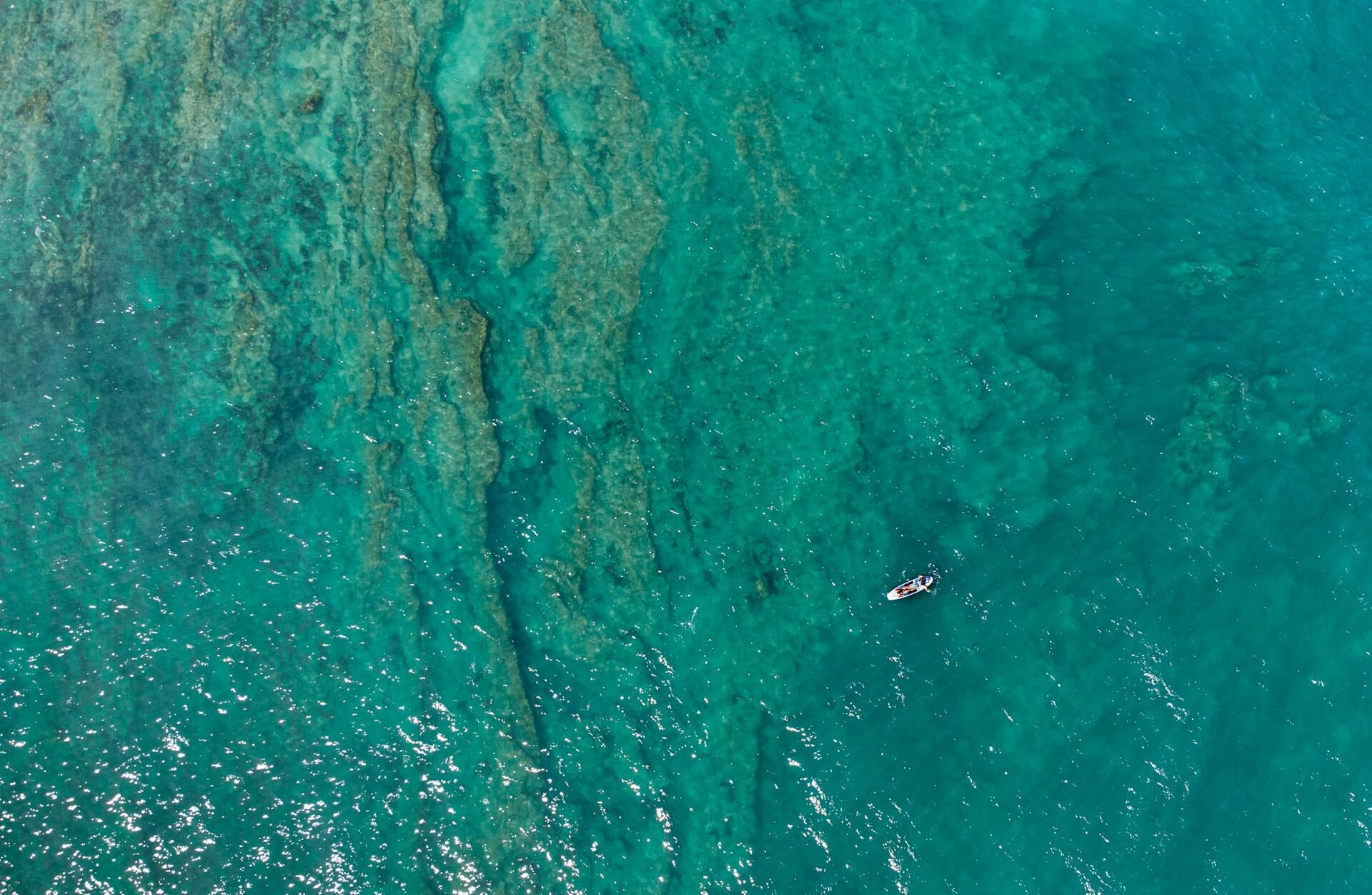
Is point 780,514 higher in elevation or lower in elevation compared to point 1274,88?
lower

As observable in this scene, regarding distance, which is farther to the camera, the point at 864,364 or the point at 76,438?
the point at 864,364

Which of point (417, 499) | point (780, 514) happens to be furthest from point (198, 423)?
point (780, 514)

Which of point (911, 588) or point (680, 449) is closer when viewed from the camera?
point (911, 588)

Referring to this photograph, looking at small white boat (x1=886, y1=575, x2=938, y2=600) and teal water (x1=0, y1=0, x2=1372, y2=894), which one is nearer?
teal water (x1=0, y1=0, x2=1372, y2=894)

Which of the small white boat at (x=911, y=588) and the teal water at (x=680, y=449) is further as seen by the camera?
the small white boat at (x=911, y=588)

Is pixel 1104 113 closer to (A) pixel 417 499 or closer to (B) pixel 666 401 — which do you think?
(B) pixel 666 401
